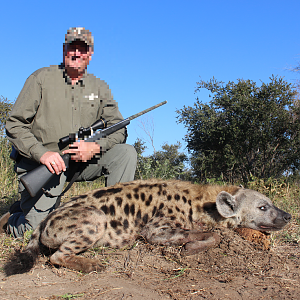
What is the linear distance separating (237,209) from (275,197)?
266cm

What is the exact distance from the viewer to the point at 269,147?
9.73m

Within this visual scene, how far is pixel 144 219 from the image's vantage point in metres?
3.49

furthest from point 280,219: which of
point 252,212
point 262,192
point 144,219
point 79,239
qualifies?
point 262,192

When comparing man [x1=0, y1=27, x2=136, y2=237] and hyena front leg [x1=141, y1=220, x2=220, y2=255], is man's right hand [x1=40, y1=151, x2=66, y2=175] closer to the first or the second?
man [x1=0, y1=27, x2=136, y2=237]

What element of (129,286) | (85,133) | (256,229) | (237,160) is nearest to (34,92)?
(85,133)

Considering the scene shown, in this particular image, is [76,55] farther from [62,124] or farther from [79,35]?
[62,124]

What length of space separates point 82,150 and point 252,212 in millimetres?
2100

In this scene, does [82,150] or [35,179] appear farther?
[82,150]

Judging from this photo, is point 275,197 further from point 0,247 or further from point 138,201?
point 0,247

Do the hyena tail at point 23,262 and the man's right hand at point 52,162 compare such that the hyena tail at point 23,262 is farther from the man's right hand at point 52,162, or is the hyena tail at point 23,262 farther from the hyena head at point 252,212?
the hyena head at point 252,212

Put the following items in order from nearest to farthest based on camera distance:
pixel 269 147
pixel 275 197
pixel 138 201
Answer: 1. pixel 138 201
2. pixel 275 197
3. pixel 269 147

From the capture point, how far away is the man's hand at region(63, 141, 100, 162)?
12.4ft

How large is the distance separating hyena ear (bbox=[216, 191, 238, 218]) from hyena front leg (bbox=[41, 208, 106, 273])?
1256mm

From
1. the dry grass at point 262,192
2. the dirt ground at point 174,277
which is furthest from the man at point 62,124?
the dirt ground at point 174,277
